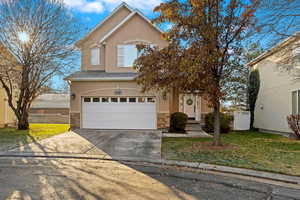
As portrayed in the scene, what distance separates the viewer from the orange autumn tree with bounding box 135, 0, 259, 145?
303 inches

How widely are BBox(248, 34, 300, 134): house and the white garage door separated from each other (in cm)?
757

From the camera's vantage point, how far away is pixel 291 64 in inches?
365

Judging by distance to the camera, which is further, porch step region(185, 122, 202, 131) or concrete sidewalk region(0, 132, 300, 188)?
porch step region(185, 122, 202, 131)

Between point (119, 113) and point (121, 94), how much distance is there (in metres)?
1.25

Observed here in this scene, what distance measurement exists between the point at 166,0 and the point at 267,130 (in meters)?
11.8

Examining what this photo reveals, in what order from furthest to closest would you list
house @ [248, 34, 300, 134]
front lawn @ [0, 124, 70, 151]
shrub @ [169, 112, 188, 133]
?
1. shrub @ [169, 112, 188, 133]
2. house @ [248, 34, 300, 134]
3. front lawn @ [0, 124, 70, 151]

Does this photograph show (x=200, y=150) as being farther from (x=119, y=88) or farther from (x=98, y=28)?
(x=98, y=28)

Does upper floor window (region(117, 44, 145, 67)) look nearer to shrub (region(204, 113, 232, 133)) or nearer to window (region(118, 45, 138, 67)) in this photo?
window (region(118, 45, 138, 67))

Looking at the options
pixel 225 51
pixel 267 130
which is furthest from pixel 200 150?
pixel 267 130

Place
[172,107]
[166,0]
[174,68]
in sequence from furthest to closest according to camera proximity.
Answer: [172,107] < [166,0] < [174,68]

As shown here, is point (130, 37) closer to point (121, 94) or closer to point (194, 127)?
point (121, 94)

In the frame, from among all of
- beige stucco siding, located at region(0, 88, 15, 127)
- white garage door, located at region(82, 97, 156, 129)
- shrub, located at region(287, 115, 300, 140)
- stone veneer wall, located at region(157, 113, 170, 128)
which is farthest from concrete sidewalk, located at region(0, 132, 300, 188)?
beige stucco siding, located at region(0, 88, 15, 127)

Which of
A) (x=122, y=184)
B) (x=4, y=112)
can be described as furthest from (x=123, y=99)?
(x=4, y=112)

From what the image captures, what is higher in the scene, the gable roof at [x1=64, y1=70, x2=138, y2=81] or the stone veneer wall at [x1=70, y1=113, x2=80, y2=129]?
the gable roof at [x1=64, y1=70, x2=138, y2=81]
